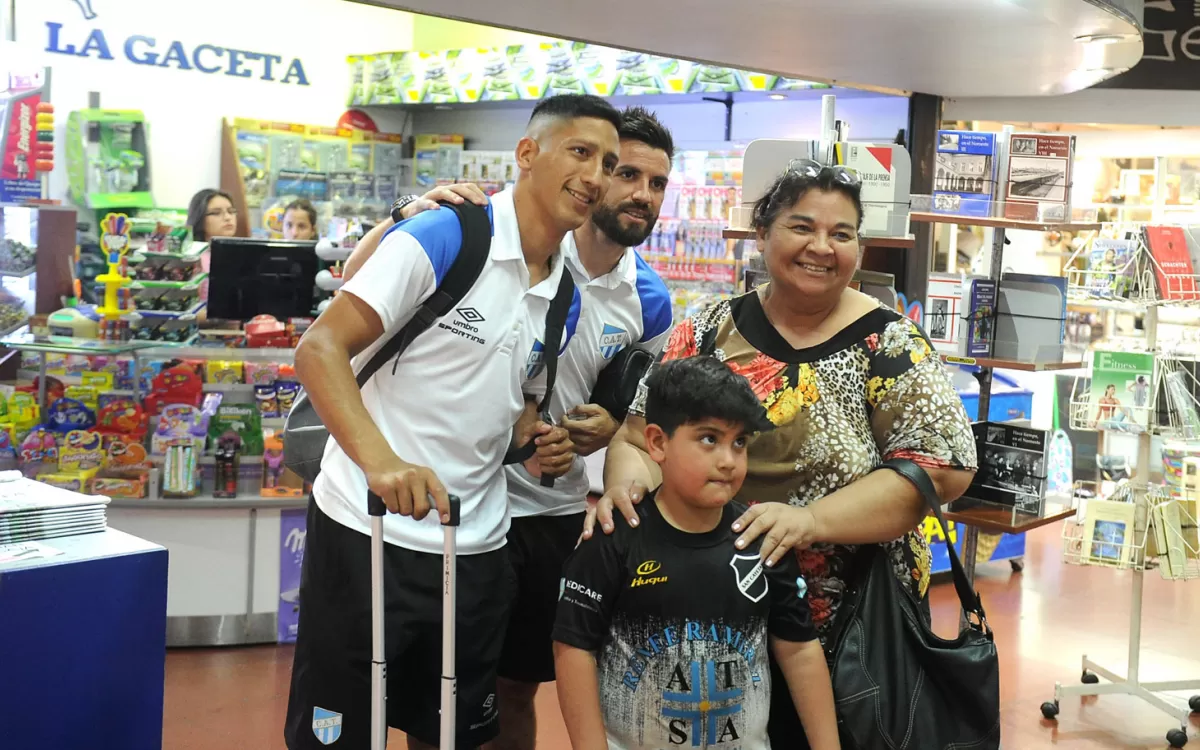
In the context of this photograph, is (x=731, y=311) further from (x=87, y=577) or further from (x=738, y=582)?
(x=87, y=577)

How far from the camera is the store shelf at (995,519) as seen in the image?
375cm

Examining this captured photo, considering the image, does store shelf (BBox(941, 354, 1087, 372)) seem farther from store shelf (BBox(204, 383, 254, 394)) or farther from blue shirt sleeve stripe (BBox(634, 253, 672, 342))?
store shelf (BBox(204, 383, 254, 394))

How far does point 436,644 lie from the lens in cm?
225

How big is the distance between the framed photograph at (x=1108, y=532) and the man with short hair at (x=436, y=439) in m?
3.21

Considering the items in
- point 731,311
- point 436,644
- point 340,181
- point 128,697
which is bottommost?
point 128,697

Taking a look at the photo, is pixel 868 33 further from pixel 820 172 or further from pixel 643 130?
pixel 820 172

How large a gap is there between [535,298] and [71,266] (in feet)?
19.1

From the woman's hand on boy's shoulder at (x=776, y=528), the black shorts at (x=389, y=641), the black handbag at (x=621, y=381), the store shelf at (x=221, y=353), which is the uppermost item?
the black handbag at (x=621, y=381)

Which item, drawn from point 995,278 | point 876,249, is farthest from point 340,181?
point 995,278

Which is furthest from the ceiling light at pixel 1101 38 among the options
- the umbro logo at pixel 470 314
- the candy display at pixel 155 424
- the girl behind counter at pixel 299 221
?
the girl behind counter at pixel 299 221

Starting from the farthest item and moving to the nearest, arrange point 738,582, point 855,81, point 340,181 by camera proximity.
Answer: point 340,181 → point 855,81 → point 738,582

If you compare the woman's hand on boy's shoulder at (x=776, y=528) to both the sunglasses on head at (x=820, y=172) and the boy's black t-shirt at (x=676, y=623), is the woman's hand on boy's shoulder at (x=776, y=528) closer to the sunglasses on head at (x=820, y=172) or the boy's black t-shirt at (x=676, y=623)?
the boy's black t-shirt at (x=676, y=623)

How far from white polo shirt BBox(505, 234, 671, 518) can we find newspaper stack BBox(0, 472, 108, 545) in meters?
1.05

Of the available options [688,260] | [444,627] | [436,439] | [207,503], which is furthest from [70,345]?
[688,260]
